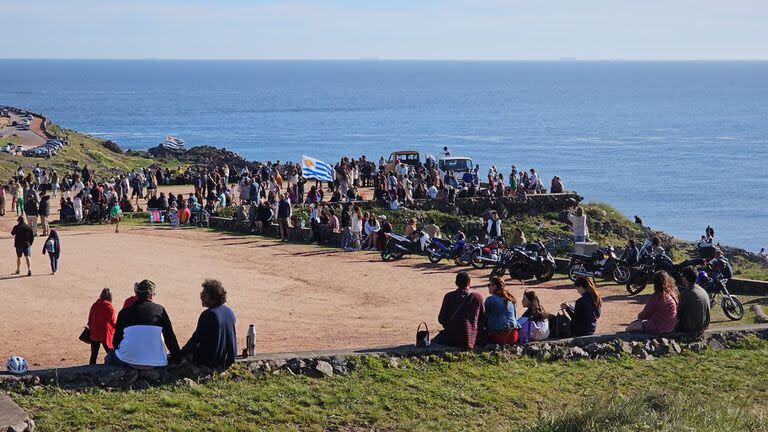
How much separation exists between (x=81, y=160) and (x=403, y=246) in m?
38.0

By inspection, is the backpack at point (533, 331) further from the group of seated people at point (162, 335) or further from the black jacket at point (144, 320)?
the black jacket at point (144, 320)

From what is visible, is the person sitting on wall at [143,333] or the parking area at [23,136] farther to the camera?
the parking area at [23,136]

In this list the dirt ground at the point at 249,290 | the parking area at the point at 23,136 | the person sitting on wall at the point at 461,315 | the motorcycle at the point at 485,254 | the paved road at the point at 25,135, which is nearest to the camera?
the person sitting on wall at the point at 461,315

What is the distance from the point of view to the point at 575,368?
46.6 feet

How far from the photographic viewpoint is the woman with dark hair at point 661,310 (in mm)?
14926

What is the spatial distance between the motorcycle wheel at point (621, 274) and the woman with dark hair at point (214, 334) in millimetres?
12129

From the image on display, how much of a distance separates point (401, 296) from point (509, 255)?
368 cm

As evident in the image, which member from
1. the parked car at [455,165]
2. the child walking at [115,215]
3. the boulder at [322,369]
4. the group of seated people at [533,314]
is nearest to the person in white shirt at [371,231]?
the child walking at [115,215]

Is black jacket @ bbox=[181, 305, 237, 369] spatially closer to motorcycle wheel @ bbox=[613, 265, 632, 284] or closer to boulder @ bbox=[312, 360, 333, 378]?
boulder @ bbox=[312, 360, 333, 378]

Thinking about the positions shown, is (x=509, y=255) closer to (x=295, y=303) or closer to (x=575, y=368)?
(x=295, y=303)

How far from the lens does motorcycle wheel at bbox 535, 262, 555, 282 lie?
75.4 ft

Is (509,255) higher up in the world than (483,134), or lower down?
lower down

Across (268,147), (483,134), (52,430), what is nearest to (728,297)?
(52,430)

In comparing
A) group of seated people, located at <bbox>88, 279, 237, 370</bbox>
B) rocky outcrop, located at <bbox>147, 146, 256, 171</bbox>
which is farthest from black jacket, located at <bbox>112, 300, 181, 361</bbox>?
rocky outcrop, located at <bbox>147, 146, 256, 171</bbox>
